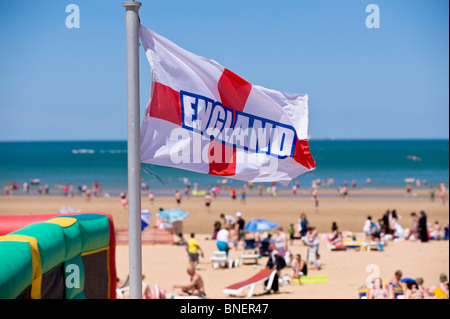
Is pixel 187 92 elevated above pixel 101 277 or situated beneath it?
elevated above

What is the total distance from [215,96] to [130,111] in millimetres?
1020

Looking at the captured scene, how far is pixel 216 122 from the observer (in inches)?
204

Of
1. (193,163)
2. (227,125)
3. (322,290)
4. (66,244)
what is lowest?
(322,290)

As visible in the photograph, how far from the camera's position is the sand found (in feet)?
53.9

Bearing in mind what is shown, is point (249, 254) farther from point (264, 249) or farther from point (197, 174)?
point (197, 174)

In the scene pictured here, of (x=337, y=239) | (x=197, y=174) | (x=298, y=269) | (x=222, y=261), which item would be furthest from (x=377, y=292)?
(x=197, y=174)

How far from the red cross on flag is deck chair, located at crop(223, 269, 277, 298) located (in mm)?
9494

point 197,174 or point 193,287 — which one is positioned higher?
point 197,174

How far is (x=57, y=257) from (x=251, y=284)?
8249 millimetres

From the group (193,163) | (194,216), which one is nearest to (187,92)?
(193,163)

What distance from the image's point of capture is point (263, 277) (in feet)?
49.3

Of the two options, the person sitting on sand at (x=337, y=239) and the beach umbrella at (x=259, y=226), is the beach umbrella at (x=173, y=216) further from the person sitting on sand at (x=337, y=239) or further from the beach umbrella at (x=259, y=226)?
the person sitting on sand at (x=337, y=239)

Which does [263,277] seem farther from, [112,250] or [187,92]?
[187,92]

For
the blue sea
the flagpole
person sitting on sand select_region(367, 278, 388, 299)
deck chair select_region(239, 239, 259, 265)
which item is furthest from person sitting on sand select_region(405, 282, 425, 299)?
the blue sea
